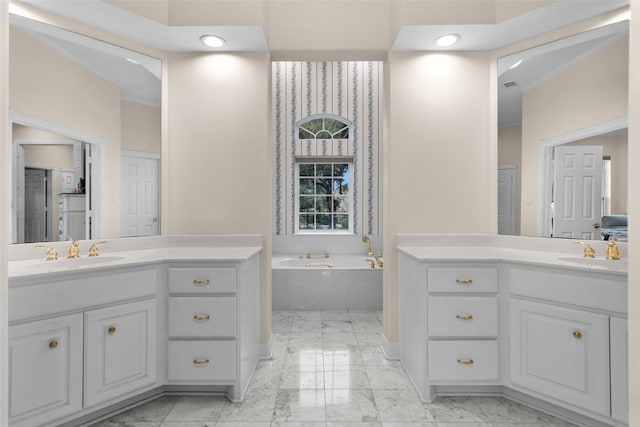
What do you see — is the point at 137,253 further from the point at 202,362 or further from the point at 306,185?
the point at 306,185

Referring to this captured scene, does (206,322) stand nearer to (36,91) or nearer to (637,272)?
(36,91)

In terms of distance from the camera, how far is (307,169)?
15.8 ft

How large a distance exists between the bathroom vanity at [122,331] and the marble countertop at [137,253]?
0.01 meters

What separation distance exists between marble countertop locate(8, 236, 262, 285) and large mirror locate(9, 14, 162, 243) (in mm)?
76

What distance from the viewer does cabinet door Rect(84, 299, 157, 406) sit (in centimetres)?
162

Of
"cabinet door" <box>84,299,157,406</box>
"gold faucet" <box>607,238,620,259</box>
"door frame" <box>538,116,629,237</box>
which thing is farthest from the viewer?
"door frame" <box>538,116,629,237</box>

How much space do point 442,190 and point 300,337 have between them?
5.55 ft

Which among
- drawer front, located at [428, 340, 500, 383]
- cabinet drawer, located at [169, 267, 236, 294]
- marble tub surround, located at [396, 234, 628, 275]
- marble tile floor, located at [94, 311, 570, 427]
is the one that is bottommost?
marble tile floor, located at [94, 311, 570, 427]

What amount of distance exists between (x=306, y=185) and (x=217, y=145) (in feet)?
8.14

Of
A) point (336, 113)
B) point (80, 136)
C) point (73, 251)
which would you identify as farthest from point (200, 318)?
point (336, 113)

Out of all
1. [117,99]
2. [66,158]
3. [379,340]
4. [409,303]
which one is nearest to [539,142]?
[409,303]

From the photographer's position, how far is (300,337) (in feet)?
9.29

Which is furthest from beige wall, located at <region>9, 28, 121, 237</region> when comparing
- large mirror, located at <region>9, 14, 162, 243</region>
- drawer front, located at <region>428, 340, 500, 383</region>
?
drawer front, located at <region>428, 340, 500, 383</region>

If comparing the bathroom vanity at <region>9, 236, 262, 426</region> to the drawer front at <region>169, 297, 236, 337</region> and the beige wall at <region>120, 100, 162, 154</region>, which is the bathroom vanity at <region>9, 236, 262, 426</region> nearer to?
the drawer front at <region>169, 297, 236, 337</region>
